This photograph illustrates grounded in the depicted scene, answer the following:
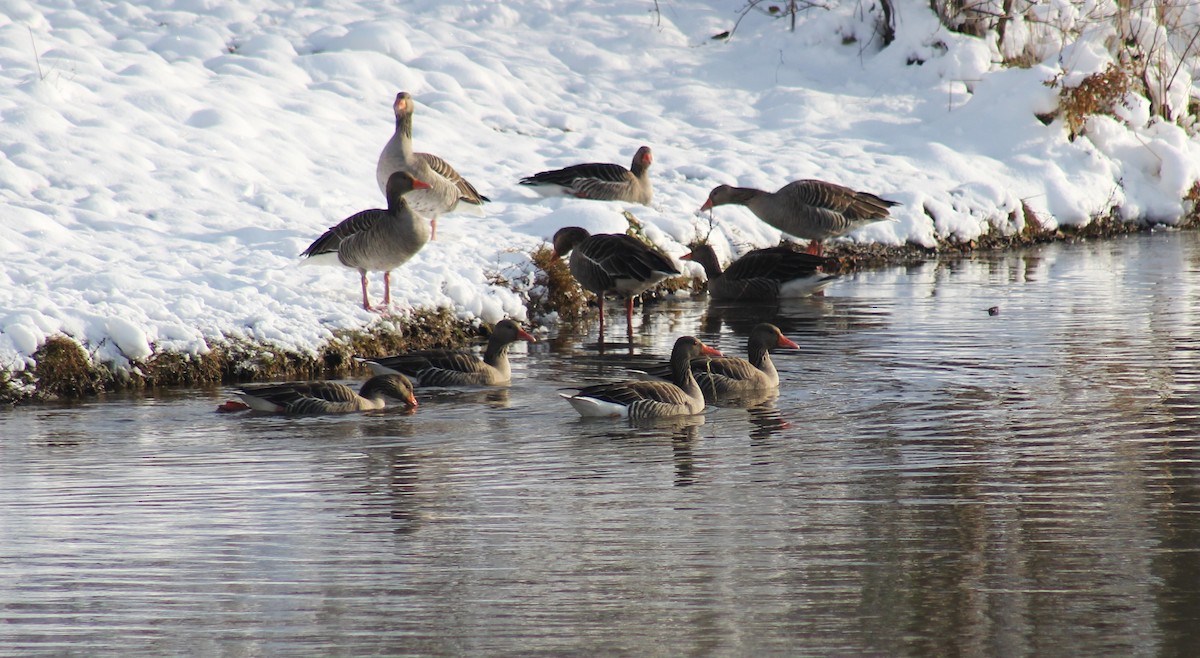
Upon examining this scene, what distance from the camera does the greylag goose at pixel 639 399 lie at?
9664mm

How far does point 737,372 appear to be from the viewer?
10.7m

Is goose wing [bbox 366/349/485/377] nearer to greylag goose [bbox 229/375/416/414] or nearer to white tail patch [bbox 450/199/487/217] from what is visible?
greylag goose [bbox 229/375/416/414]

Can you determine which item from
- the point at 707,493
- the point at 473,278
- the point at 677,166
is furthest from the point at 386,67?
the point at 707,493

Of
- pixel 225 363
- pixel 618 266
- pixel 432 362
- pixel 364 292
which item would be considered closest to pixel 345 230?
pixel 364 292

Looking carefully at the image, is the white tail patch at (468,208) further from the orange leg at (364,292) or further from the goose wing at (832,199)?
the goose wing at (832,199)

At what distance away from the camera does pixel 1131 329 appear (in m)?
12.9

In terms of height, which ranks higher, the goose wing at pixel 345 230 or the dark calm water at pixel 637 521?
the goose wing at pixel 345 230

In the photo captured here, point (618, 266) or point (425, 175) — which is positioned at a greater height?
point (425, 175)

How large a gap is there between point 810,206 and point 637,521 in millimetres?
11089

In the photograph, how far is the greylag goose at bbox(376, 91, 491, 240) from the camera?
599 inches

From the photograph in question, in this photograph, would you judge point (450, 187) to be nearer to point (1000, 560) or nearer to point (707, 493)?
point (707, 493)

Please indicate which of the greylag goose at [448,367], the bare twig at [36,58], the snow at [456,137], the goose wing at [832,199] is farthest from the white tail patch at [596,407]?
the bare twig at [36,58]

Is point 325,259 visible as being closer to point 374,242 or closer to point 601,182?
point 374,242

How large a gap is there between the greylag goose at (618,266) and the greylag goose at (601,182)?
3447 mm
